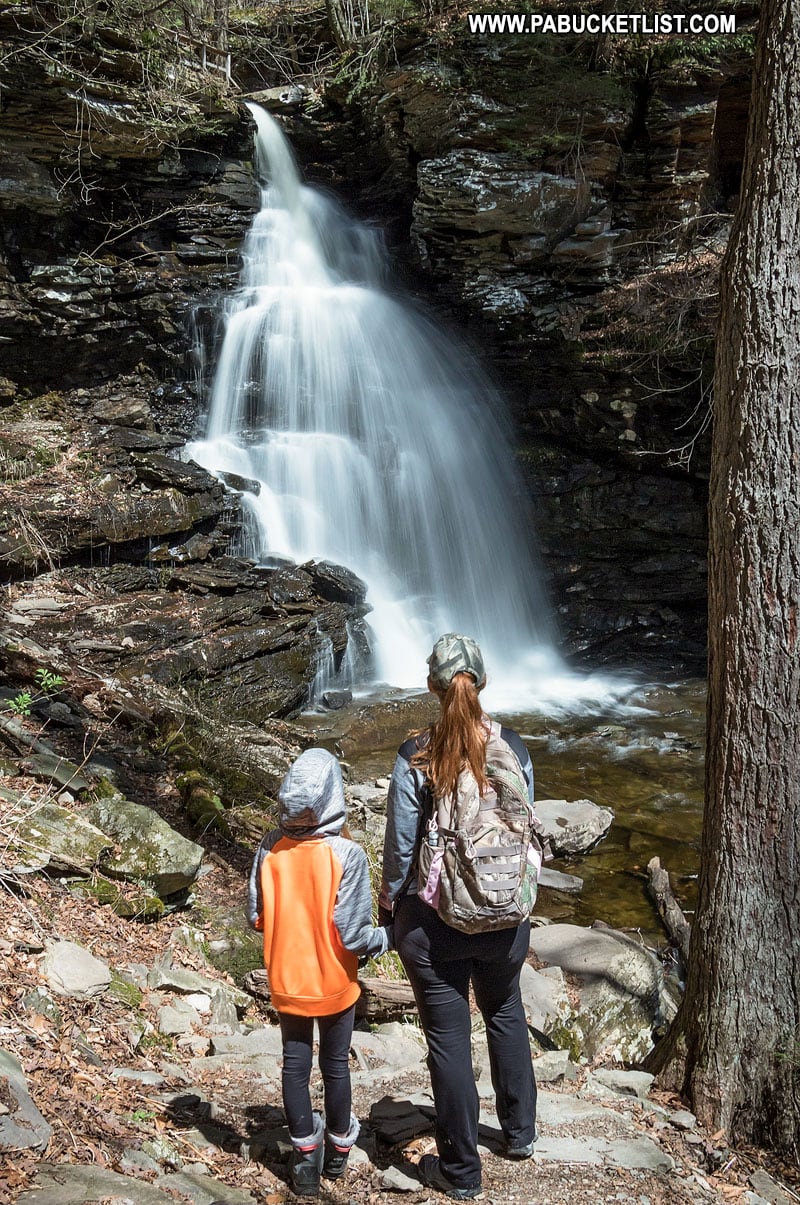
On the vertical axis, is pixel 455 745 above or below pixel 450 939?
above

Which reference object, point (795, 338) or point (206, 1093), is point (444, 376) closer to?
point (795, 338)

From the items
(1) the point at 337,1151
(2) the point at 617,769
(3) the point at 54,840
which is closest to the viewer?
(1) the point at 337,1151

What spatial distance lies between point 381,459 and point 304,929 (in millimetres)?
10304

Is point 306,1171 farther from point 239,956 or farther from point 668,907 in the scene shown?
point 668,907

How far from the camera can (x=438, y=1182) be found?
2570mm

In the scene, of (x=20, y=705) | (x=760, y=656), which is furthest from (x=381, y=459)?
(x=760, y=656)

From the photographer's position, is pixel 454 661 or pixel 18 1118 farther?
pixel 454 661

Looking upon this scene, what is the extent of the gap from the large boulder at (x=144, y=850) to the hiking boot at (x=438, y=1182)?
7.46 ft

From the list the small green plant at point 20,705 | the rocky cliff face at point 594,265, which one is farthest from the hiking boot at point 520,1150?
the rocky cliff face at point 594,265

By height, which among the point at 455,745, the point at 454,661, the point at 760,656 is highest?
the point at 454,661

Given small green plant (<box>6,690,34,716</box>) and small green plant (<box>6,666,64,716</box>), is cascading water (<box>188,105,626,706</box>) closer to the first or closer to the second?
small green plant (<box>6,666,64,716</box>)

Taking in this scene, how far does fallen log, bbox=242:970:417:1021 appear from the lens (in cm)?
401

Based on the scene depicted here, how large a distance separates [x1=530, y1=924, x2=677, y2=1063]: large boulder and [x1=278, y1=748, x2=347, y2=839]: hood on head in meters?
2.42

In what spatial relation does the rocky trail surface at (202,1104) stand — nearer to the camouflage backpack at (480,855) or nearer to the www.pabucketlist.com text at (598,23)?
the camouflage backpack at (480,855)
